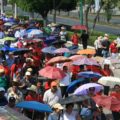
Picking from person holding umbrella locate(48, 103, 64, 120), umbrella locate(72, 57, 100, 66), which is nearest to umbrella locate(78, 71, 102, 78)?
umbrella locate(72, 57, 100, 66)

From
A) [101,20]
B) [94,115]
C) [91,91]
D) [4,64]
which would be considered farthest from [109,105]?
[101,20]

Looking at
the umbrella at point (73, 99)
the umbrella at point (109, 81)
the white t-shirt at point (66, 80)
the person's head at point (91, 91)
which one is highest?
the umbrella at point (73, 99)

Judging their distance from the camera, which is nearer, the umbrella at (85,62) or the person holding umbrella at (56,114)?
the person holding umbrella at (56,114)

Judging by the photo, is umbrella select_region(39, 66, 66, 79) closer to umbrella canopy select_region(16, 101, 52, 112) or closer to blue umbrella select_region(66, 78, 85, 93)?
blue umbrella select_region(66, 78, 85, 93)

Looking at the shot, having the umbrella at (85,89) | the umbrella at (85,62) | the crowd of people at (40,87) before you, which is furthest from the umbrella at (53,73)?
the umbrella at (85,89)

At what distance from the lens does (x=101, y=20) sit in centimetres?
7344

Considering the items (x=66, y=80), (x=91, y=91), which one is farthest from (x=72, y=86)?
(x=91, y=91)

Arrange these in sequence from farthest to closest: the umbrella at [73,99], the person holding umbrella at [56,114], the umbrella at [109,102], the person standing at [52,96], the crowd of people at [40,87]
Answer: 1. the person standing at [52,96]
2. the umbrella at [109,102]
3. the crowd of people at [40,87]
4. the umbrella at [73,99]
5. the person holding umbrella at [56,114]

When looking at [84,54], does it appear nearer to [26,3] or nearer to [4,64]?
[4,64]

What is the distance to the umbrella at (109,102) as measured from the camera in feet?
35.6

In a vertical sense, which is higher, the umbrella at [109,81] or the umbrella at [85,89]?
the umbrella at [85,89]

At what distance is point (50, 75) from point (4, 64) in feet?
8.46

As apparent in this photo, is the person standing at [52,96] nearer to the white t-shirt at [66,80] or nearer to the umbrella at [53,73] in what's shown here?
the umbrella at [53,73]

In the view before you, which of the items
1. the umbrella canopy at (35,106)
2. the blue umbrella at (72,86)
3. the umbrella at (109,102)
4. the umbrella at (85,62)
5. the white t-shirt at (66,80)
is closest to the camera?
the umbrella canopy at (35,106)
